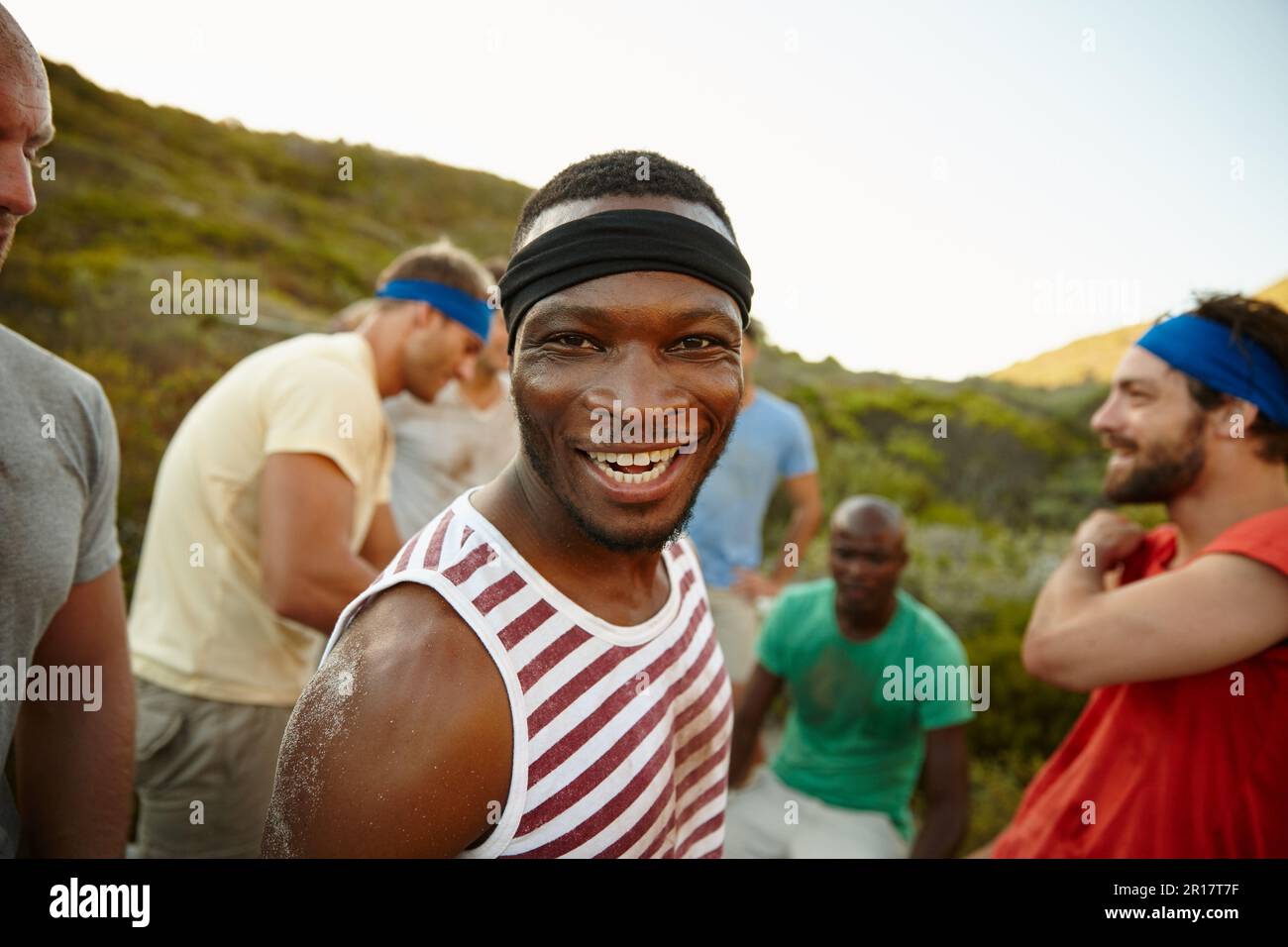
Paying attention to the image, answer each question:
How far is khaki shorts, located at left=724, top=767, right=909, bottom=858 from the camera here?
154 inches

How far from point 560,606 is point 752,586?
3.87m

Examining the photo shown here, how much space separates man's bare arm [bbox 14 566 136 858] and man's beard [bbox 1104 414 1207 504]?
2.86 meters

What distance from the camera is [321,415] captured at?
2.68 meters

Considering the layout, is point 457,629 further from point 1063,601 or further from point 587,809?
point 1063,601

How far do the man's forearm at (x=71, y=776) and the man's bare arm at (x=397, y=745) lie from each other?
870mm

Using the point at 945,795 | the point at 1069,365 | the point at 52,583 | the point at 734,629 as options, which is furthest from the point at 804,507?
the point at 1069,365

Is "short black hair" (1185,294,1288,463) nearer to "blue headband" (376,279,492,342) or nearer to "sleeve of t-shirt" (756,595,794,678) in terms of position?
A: "sleeve of t-shirt" (756,595,794,678)

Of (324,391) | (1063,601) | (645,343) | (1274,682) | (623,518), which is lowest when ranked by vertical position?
(1274,682)

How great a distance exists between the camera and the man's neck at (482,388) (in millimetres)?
4871
